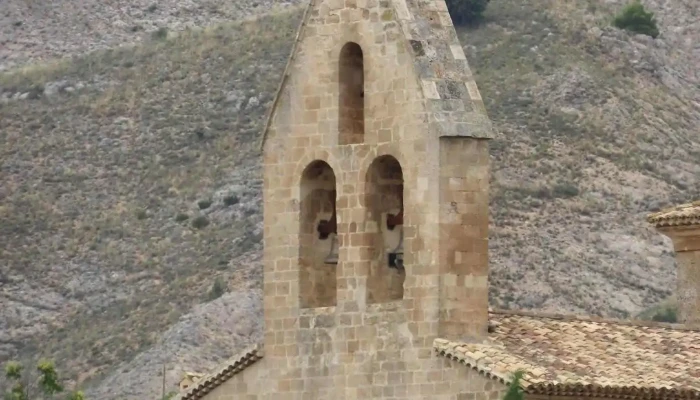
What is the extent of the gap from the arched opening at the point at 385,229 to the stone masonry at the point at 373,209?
0.06ft

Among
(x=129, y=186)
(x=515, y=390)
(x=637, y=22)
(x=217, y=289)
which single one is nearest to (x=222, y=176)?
(x=129, y=186)

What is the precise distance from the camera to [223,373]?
4597cm

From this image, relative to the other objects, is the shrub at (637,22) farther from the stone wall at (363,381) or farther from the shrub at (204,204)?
the stone wall at (363,381)

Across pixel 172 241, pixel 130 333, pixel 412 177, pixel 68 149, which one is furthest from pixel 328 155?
pixel 68 149

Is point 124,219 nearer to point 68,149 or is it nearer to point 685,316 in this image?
point 68,149

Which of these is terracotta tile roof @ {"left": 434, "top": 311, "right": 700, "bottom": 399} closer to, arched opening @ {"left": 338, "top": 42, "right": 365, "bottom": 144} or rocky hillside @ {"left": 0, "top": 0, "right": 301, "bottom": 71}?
arched opening @ {"left": 338, "top": 42, "right": 365, "bottom": 144}

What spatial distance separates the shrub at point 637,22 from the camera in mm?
149500

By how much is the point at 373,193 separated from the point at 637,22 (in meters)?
106

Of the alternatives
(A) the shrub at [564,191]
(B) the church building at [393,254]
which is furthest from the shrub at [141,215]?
(B) the church building at [393,254]

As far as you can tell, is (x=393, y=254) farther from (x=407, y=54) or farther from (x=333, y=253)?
(x=407, y=54)

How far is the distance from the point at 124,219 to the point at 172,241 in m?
4.59

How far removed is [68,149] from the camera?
472 feet

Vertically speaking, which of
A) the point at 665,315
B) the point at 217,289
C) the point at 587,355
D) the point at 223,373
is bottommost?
the point at 587,355

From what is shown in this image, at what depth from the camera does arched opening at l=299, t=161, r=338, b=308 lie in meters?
45.6
